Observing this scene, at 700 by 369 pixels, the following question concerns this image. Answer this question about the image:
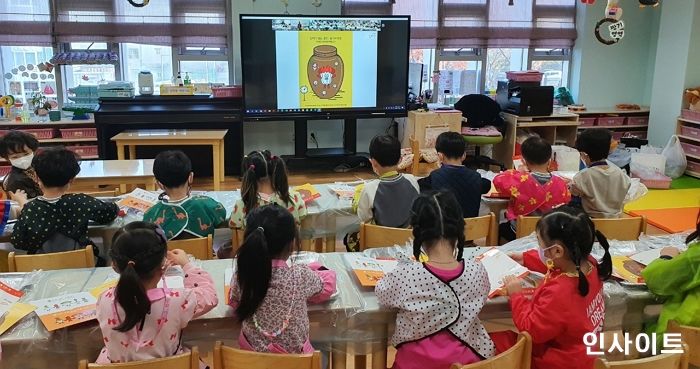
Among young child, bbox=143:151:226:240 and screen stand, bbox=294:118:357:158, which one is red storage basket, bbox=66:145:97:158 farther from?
young child, bbox=143:151:226:240

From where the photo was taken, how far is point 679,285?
1865mm

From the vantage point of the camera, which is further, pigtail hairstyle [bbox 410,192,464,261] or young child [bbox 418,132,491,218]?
young child [bbox 418,132,491,218]

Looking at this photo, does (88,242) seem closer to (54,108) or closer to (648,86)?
(54,108)

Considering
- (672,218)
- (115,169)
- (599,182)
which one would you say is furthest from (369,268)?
(672,218)

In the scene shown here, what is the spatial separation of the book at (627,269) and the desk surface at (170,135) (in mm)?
3718

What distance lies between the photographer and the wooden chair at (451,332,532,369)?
1537 mm

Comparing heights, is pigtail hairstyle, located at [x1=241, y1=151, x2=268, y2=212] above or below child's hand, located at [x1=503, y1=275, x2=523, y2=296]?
above

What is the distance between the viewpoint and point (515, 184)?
2988 millimetres

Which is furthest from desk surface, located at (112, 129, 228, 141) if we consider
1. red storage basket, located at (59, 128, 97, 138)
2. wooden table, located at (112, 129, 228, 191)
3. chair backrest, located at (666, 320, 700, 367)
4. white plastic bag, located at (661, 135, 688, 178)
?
white plastic bag, located at (661, 135, 688, 178)

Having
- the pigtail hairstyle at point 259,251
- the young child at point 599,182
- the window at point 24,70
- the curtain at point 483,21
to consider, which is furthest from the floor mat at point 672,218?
the window at point 24,70

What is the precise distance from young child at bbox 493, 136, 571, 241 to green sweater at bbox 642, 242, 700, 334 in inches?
39.9

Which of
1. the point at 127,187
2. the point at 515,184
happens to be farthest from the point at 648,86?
the point at 127,187

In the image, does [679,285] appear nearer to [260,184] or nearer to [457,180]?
[457,180]

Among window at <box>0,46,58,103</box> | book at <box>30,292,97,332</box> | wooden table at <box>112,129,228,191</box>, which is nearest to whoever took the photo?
book at <box>30,292,97,332</box>
